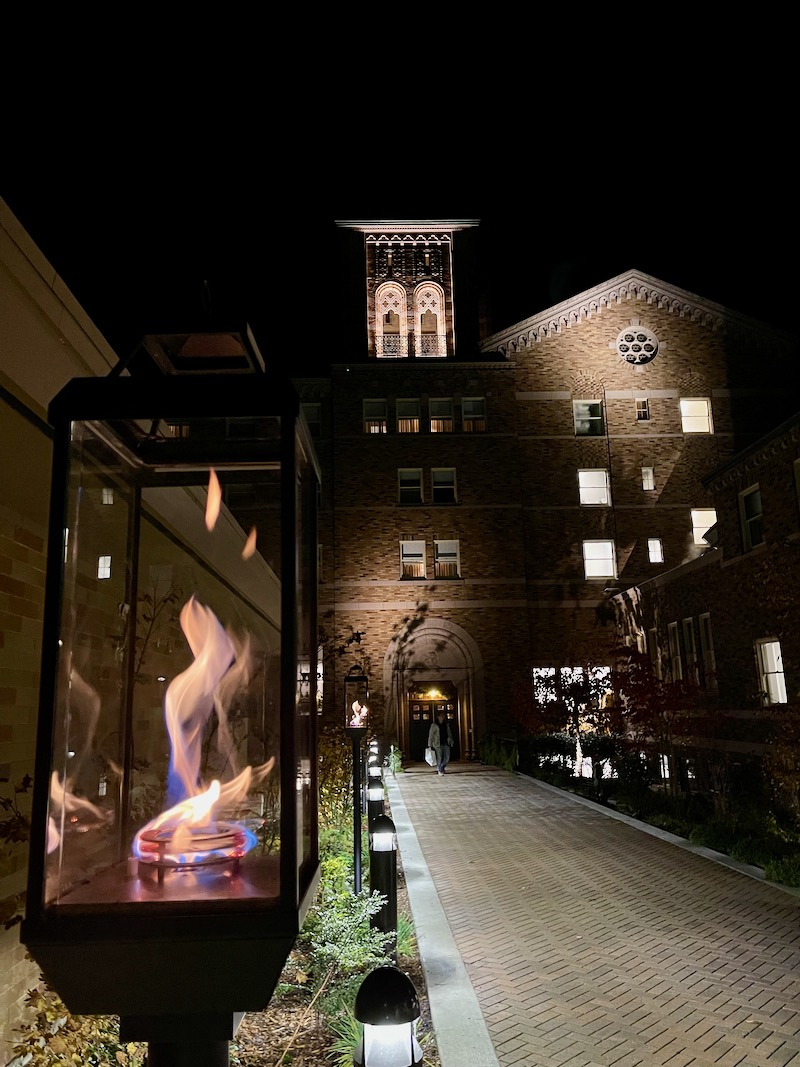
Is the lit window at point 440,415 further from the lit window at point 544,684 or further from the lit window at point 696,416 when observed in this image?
the lit window at point 544,684

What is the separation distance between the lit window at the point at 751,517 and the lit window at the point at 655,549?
10994 millimetres

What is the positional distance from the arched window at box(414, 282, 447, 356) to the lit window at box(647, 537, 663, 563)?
10.6 m

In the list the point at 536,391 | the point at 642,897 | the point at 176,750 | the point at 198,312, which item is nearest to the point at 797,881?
the point at 642,897

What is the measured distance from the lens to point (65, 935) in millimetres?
2035

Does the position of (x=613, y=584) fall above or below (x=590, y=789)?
above

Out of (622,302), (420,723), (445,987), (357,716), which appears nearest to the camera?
(445,987)

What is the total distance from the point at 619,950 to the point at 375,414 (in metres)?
23.7

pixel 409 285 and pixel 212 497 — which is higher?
pixel 409 285

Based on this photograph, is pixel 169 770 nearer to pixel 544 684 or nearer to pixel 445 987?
pixel 445 987

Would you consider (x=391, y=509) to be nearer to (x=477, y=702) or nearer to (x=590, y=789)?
(x=477, y=702)

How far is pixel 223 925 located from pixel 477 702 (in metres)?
25.0

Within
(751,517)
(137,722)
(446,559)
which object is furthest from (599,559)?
(137,722)

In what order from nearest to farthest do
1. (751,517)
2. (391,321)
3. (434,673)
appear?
(751,517)
(434,673)
(391,321)

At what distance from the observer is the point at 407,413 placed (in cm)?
2856
